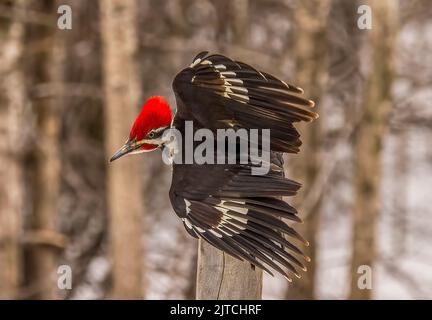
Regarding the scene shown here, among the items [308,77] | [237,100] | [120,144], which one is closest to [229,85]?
[237,100]

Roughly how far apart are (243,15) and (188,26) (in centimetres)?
138

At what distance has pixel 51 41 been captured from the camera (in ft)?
33.4

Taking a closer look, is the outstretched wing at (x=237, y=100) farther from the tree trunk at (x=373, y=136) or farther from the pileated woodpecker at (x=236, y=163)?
the tree trunk at (x=373, y=136)

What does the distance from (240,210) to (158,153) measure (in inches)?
298

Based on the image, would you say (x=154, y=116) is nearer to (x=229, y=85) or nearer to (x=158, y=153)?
(x=229, y=85)

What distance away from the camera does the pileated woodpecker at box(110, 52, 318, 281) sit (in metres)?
4.04

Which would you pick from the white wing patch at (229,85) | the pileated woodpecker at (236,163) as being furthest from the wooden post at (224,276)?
the white wing patch at (229,85)

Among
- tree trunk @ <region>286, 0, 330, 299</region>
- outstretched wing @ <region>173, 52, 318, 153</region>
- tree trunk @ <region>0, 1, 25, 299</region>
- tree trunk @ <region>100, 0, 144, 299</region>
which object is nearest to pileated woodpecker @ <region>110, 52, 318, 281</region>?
outstretched wing @ <region>173, 52, 318, 153</region>

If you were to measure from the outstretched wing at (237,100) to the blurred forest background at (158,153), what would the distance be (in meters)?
3.48

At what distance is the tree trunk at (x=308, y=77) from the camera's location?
8.14 meters

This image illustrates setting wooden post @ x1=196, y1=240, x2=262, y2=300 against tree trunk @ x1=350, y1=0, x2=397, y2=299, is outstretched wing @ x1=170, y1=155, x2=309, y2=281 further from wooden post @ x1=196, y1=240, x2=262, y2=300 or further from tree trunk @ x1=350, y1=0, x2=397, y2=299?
tree trunk @ x1=350, y1=0, x2=397, y2=299

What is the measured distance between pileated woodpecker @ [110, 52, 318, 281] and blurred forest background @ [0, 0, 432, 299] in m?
3.49

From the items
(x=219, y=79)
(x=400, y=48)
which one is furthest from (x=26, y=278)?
(x=219, y=79)

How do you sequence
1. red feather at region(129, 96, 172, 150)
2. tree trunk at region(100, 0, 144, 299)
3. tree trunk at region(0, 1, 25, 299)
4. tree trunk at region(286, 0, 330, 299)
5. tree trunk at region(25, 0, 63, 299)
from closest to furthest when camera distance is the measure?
red feather at region(129, 96, 172, 150)
tree trunk at region(100, 0, 144, 299)
tree trunk at region(286, 0, 330, 299)
tree trunk at region(0, 1, 25, 299)
tree trunk at region(25, 0, 63, 299)
